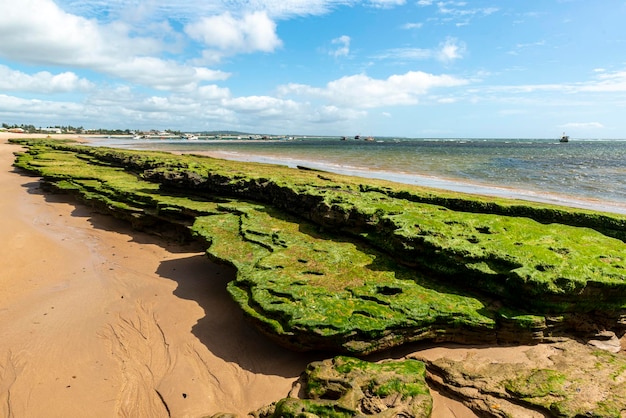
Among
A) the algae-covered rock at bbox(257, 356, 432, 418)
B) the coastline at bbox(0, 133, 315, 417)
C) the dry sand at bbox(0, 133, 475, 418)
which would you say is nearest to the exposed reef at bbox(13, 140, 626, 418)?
the algae-covered rock at bbox(257, 356, 432, 418)

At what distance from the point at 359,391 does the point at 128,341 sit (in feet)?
17.4

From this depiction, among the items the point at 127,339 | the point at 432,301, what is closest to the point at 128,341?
the point at 127,339

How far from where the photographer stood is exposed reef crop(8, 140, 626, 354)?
269 inches

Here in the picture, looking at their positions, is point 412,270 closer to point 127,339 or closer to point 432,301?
point 432,301

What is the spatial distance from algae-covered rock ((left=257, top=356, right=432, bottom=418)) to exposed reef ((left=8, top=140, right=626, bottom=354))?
453mm

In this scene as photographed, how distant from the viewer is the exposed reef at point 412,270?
684 centimetres

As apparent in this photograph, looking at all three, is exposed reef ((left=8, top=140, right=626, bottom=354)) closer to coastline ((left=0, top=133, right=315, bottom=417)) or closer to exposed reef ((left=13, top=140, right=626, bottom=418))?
exposed reef ((left=13, top=140, right=626, bottom=418))

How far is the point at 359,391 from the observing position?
5.65m

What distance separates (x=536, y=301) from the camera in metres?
6.97

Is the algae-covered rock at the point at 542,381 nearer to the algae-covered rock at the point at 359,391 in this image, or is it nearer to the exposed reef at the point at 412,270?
the exposed reef at the point at 412,270

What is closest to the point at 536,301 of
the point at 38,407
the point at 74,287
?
the point at 38,407

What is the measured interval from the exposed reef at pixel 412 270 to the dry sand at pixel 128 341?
967 millimetres

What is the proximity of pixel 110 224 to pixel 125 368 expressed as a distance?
1098 centimetres

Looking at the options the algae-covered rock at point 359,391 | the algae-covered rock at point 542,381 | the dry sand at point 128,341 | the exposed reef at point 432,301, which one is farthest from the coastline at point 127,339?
the algae-covered rock at point 542,381
